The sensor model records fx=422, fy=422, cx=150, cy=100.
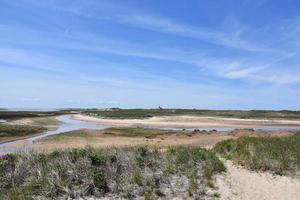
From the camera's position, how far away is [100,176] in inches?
465

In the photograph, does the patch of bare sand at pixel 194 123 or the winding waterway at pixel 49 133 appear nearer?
the winding waterway at pixel 49 133

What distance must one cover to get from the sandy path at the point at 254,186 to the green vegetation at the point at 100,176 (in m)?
0.50

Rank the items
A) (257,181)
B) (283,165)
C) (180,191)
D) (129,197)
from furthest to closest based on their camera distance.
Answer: (283,165) < (257,181) < (180,191) < (129,197)

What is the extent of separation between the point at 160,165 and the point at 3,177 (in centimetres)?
508

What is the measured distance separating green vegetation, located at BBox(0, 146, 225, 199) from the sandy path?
50 cm

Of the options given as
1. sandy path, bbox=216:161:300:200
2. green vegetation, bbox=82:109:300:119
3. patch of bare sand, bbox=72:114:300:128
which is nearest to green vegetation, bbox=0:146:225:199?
sandy path, bbox=216:161:300:200

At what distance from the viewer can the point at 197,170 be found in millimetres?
14250

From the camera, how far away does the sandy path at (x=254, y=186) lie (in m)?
12.3

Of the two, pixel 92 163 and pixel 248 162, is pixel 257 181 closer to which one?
pixel 248 162

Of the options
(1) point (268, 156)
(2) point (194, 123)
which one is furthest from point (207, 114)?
(1) point (268, 156)

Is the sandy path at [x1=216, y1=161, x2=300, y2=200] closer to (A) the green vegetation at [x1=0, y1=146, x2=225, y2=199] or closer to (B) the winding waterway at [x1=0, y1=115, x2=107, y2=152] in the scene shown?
(A) the green vegetation at [x1=0, y1=146, x2=225, y2=199]

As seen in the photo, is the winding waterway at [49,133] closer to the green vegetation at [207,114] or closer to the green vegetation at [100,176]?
the green vegetation at [100,176]

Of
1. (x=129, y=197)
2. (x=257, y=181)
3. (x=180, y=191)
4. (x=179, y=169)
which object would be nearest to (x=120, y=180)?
(x=129, y=197)

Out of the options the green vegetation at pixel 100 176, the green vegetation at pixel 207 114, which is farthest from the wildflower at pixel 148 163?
the green vegetation at pixel 207 114
